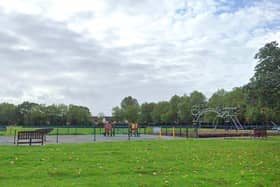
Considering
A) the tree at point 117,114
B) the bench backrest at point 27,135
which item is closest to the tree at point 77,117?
the tree at point 117,114

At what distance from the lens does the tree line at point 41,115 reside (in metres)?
111

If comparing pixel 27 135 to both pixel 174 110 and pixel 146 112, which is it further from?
pixel 146 112

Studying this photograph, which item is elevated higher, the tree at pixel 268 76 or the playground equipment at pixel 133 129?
the tree at pixel 268 76

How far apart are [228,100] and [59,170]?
280 ft

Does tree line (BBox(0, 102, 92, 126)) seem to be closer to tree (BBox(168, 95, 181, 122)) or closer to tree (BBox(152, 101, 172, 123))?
tree (BBox(152, 101, 172, 123))

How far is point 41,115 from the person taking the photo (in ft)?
371

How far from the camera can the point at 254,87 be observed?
30969mm

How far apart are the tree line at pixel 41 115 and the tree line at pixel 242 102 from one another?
2208cm

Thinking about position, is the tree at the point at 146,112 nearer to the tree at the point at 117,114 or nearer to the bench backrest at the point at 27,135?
the tree at the point at 117,114

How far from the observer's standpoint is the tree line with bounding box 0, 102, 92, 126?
111 metres

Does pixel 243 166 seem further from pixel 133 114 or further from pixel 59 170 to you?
pixel 133 114

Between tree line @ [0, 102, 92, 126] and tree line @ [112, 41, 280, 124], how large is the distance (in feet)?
72.4

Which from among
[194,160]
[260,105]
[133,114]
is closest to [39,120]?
[133,114]

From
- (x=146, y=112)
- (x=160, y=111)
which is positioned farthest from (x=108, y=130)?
(x=146, y=112)
